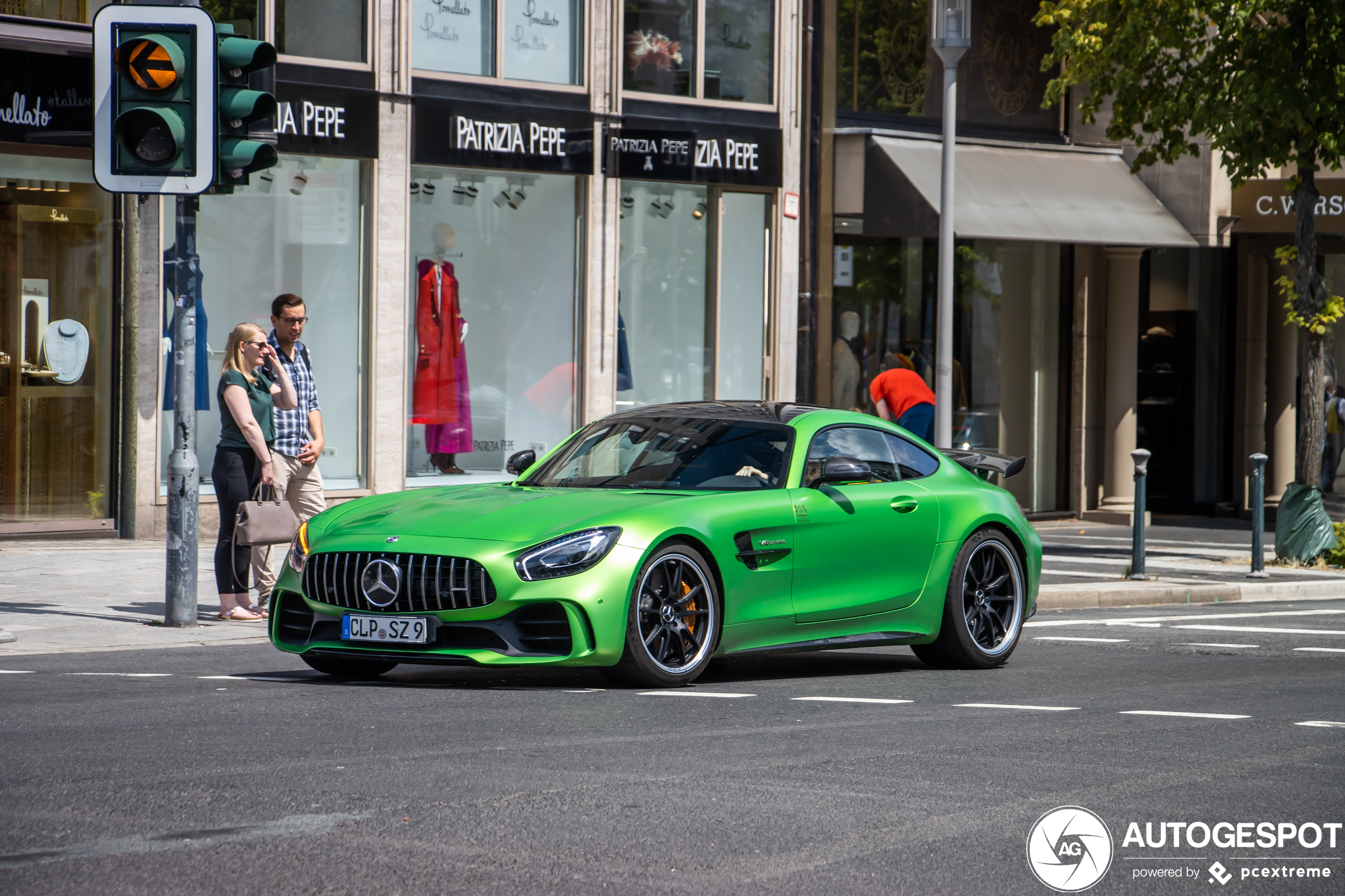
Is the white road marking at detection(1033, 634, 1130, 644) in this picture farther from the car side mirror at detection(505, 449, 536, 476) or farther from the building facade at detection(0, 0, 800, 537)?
the building facade at detection(0, 0, 800, 537)

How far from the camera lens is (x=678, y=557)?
26.8ft

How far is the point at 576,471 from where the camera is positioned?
9.31 m

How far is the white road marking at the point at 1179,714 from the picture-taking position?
7.80 m

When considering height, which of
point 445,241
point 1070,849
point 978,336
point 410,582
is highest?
point 445,241

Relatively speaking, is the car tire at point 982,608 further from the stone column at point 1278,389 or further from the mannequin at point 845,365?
the stone column at point 1278,389

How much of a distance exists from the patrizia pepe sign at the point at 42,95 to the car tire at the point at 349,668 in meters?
8.06

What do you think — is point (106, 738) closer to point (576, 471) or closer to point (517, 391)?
point (576, 471)

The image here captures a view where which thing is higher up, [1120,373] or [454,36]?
[454,36]

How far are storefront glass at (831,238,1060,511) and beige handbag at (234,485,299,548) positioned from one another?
35.7ft

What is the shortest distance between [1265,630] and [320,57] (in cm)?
1019

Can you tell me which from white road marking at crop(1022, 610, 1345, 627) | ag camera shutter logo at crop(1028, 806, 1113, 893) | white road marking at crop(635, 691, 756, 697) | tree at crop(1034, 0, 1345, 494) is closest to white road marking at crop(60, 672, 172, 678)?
white road marking at crop(635, 691, 756, 697)

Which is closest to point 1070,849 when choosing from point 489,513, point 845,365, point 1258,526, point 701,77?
point 489,513

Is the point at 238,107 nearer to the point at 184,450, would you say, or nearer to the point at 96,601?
the point at 184,450

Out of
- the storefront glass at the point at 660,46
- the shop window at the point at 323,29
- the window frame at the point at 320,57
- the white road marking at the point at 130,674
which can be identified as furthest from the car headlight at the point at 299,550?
the storefront glass at the point at 660,46
